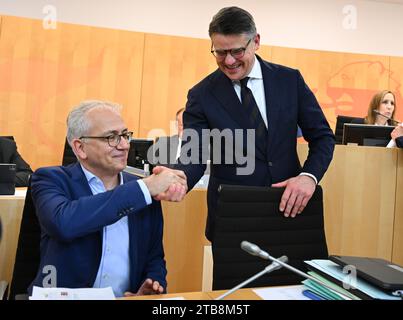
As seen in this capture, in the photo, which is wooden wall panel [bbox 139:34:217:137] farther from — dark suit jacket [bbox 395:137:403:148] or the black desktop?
dark suit jacket [bbox 395:137:403:148]

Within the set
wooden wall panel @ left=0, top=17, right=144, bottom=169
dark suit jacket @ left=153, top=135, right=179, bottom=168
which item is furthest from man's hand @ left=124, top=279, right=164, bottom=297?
wooden wall panel @ left=0, top=17, right=144, bottom=169

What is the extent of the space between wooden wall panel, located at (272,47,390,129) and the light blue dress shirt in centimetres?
413

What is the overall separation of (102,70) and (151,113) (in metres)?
0.70

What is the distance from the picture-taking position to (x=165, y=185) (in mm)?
1375

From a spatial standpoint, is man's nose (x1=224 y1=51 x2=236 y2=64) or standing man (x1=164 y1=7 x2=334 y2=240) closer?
man's nose (x1=224 y1=51 x2=236 y2=64)

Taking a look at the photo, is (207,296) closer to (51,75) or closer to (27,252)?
(27,252)

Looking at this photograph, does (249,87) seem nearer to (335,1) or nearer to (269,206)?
(269,206)

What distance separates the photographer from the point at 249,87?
72.9 inches

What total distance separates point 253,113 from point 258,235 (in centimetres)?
57

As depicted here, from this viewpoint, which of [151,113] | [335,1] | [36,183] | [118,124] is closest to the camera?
[36,183]

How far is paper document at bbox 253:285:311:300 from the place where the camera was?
111 cm

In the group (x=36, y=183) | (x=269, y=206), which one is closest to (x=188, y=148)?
(x=269, y=206)

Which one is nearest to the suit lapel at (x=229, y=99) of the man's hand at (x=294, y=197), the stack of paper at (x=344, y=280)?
the man's hand at (x=294, y=197)

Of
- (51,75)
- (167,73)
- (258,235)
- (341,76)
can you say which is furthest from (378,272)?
(341,76)
